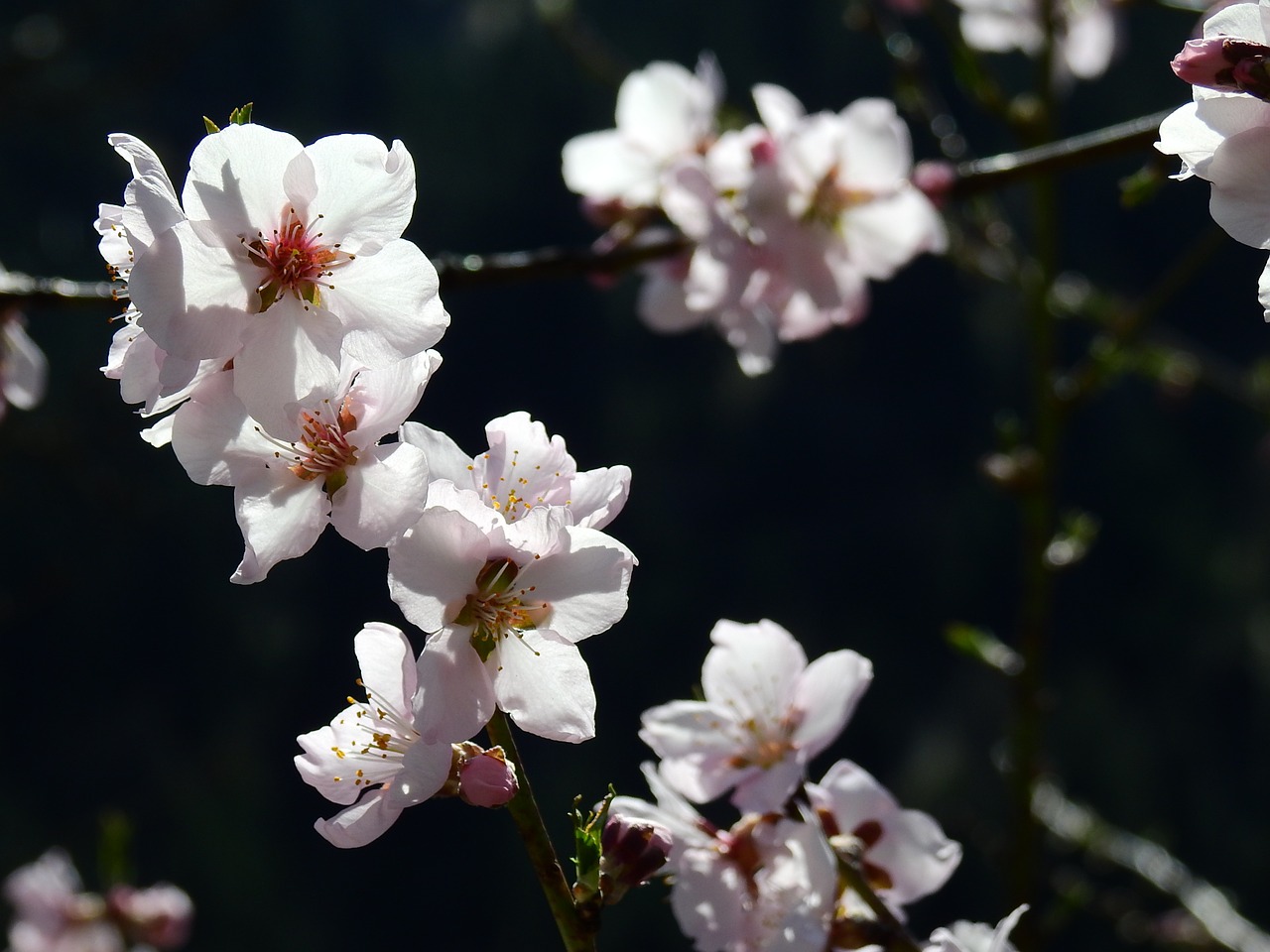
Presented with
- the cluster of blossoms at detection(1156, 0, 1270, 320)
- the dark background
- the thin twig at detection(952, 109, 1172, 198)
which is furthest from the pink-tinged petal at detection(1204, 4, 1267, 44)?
the dark background

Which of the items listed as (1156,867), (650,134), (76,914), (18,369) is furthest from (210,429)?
(76,914)

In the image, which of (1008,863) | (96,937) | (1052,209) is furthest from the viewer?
(96,937)

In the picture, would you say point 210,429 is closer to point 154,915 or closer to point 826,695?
point 826,695

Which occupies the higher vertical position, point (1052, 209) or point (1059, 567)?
point (1052, 209)

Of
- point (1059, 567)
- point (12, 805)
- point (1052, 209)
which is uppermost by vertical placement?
point (1052, 209)

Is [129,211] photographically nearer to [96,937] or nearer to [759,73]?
[96,937]

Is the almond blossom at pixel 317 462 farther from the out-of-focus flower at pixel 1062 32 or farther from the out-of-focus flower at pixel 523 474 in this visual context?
the out-of-focus flower at pixel 1062 32

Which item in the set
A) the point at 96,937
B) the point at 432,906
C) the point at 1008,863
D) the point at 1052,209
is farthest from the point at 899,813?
the point at 432,906
